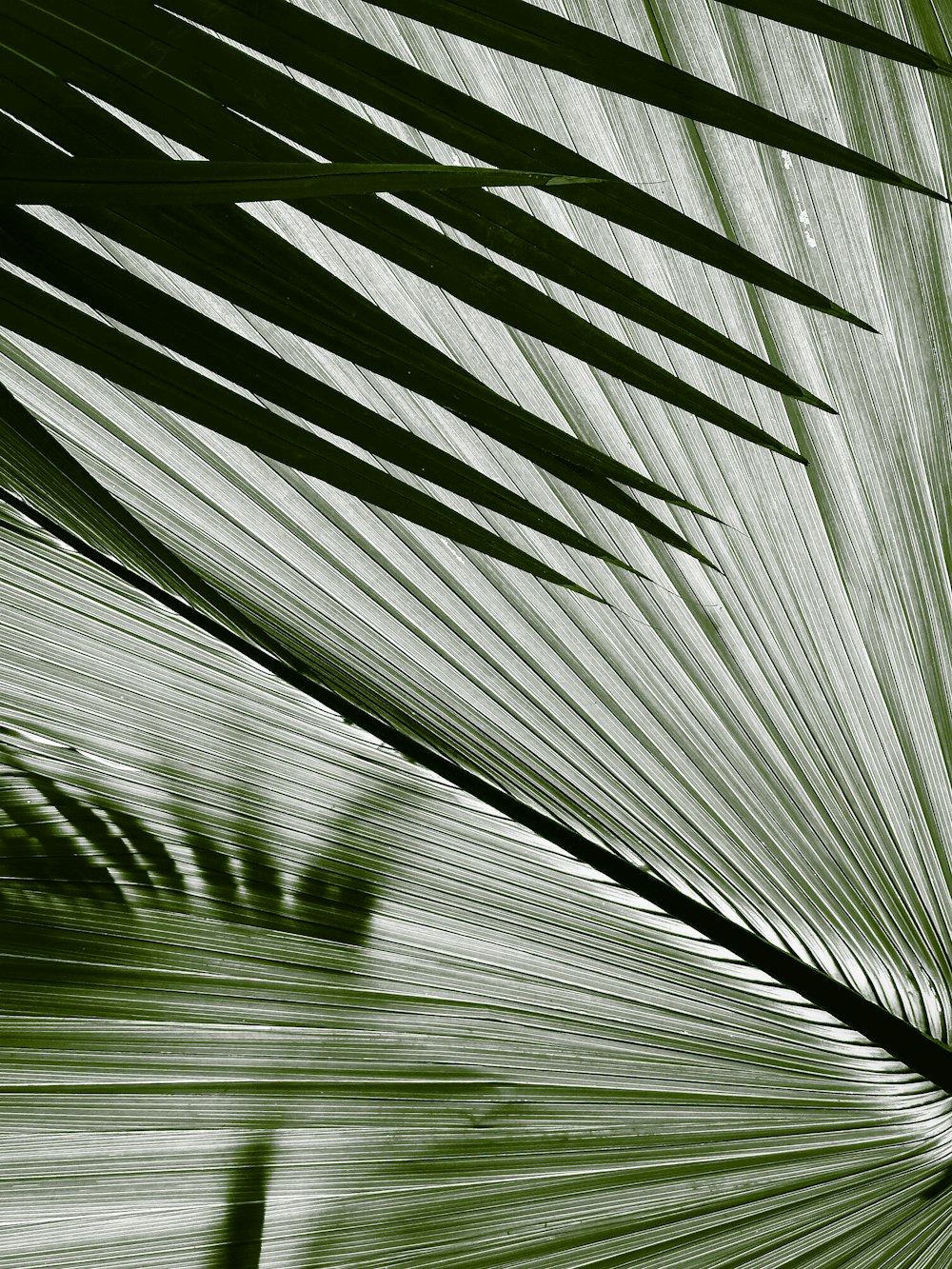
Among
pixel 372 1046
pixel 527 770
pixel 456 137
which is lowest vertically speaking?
pixel 372 1046

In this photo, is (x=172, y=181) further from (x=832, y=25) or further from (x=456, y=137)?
(x=832, y=25)

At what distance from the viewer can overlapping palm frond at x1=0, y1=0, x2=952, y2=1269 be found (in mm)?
702

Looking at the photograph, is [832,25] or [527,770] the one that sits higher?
[832,25]

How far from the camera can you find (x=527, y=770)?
835 millimetres

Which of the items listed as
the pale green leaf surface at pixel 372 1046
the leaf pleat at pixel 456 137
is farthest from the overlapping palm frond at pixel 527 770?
the leaf pleat at pixel 456 137

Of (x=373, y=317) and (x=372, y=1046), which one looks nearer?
(x=373, y=317)

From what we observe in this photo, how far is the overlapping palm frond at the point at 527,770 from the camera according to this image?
2.30 feet

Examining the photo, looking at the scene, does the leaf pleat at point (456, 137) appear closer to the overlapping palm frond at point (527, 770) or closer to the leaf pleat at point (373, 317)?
the leaf pleat at point (373, 317)

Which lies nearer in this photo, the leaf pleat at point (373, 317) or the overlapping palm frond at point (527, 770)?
the leaf pleat at point (373, 317)

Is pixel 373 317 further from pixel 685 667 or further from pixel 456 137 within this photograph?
pixel 685 667

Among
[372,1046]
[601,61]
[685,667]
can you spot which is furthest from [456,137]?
[372,1046]

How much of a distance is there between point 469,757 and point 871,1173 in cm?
52

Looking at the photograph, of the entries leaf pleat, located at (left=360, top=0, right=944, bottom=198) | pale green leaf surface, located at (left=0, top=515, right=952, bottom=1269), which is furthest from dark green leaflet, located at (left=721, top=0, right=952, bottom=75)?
pale green leaf surface, located at (left=0, top=515, right=952, bottom=1269)

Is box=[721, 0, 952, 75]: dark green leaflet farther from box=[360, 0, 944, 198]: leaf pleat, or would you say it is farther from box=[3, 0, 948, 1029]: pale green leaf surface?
box=[3, 0, 948, 1029]: pale green leaf surface
